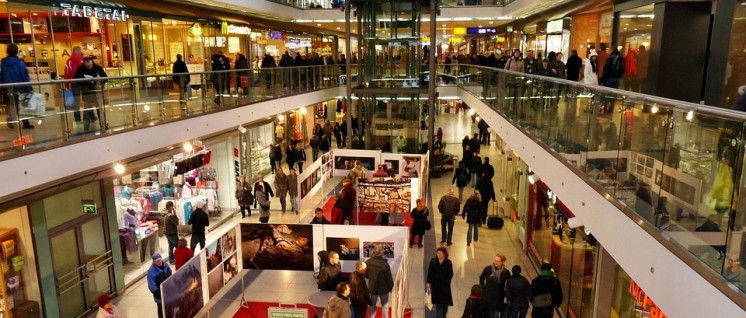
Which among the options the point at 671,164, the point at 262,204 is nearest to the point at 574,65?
the point at 671,164

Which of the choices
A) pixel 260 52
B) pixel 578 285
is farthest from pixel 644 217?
pixel 260 52

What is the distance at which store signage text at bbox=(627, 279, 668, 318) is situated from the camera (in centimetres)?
661

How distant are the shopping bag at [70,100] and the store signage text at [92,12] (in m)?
7.72

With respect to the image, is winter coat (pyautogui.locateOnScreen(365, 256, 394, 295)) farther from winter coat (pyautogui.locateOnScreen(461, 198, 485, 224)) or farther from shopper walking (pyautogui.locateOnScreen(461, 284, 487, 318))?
winter coat (pyautogui.locateOnScreen(461, 198, 485, 224))

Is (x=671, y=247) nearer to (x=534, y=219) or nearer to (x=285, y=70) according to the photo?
(x=534, y=219)

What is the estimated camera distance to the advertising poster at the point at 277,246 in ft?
31.8

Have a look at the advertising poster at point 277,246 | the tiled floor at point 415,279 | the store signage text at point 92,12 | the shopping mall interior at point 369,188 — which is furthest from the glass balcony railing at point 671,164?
the store signage text at point 92,12

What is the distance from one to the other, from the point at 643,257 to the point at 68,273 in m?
9.76

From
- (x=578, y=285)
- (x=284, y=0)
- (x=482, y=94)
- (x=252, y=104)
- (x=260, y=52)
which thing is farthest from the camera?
(x=260, y=52)

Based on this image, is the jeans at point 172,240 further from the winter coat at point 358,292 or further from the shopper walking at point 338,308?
the shopper walking at point 338,308

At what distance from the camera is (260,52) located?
28.6 meters

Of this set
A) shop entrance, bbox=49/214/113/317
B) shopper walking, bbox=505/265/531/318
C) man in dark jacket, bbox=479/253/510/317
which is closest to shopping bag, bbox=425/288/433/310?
man in dark jacket, bbox=479/253/510/317

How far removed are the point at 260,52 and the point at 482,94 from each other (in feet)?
50.5

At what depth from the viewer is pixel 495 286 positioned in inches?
362
